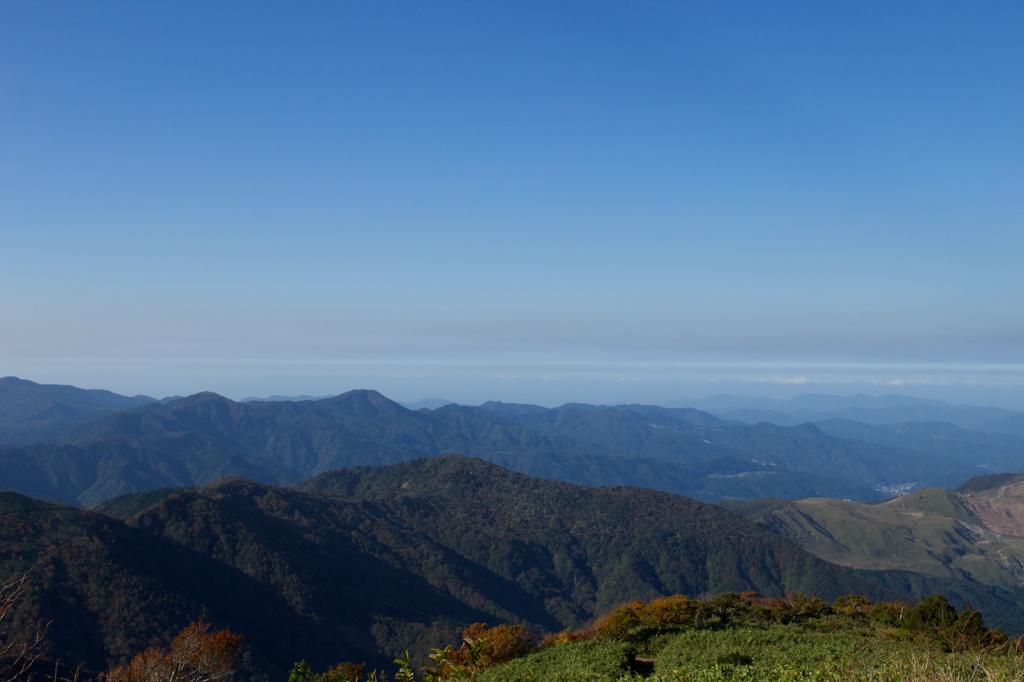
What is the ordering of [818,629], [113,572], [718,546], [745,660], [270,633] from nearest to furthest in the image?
[745,660], [818,629], [113,572], [270,633], [718,546]

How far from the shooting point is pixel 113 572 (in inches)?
3543

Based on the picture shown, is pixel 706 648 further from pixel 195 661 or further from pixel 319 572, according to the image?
pixel 319 572

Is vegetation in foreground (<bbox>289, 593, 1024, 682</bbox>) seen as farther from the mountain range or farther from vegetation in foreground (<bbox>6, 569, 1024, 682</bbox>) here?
the mountain range

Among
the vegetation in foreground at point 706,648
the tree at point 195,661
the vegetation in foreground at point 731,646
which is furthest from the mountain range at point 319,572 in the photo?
the vegetation in foreground at point 731,646

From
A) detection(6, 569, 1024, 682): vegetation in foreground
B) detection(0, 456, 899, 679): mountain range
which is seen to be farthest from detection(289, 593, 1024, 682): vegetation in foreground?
detection(0, 456, 899, 679): mountain range

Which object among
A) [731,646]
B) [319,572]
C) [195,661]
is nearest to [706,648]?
[731,646]

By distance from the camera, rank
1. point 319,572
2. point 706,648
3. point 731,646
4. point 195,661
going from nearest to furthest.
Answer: point 731,646, point 706,648, point 195,661, point 319,572

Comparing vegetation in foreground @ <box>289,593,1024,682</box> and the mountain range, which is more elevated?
vegetation in foreground @ <box>289,593,1024,682</box>

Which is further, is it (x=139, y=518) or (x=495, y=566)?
(x=495, y=566)

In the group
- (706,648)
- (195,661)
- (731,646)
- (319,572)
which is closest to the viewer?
(731,646)

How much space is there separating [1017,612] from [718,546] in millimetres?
88070

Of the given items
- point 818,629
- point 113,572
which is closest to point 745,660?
point 818,629

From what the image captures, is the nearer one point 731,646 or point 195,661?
point 731,646

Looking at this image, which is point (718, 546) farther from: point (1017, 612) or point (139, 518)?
point (139, 518)
